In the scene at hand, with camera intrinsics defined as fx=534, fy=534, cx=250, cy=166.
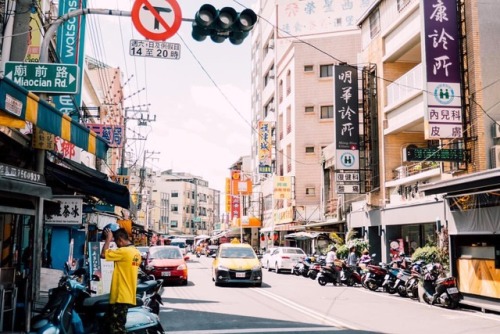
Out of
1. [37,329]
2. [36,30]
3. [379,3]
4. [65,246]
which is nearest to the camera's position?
→ [37,329]

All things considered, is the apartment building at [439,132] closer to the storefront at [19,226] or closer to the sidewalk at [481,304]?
the sidewalk at [481,304]

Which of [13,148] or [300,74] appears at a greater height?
[300,74]

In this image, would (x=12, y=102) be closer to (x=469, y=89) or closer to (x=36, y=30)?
(x=36, y=30)

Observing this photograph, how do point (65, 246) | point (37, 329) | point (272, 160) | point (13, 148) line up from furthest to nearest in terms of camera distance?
point (272, 160) → point (65, 246) → point (13, 148) → point (37, 329)

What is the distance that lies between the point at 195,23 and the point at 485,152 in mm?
12684

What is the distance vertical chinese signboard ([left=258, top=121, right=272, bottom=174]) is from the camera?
1960 inches

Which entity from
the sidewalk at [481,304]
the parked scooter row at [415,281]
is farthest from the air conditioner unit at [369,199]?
the sidewalk at [481,304]

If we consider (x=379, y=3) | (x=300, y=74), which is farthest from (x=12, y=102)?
(x=300, y=74)

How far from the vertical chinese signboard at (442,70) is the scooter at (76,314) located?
42.5 feet

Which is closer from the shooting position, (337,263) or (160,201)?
(337,263)

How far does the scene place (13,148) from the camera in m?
10.8

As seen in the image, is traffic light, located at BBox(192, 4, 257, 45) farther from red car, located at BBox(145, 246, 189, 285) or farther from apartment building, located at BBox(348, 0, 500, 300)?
red car, located at BBox(145, 246, 189, 285)

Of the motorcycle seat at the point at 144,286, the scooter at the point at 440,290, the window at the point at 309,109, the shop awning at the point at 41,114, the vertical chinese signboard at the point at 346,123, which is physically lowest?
the scooter at the point at 440,290

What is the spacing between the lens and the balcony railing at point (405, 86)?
21.4 metres
